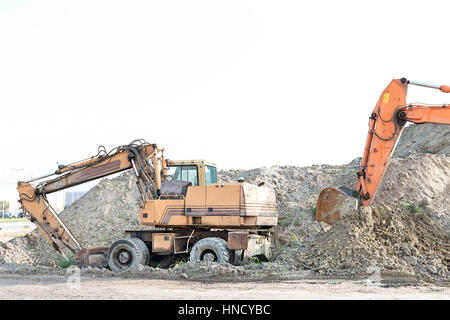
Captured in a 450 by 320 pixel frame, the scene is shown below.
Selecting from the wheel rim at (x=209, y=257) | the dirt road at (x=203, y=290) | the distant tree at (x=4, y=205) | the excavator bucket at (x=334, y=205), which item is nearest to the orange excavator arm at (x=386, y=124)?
the excavator bucket at (x=334, y=205)

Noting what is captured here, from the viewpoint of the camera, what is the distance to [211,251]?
1335 centimetres

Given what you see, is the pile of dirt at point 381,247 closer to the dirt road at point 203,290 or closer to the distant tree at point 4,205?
the dirt road at point 203,290

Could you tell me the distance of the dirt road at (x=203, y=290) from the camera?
949 cm

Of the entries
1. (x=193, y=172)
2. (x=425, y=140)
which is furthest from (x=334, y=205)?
(x=425, y=140)

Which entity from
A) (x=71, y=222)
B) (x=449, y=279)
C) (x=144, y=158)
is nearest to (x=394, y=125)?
(x=449, y=279)

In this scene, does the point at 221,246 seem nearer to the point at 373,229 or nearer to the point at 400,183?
the point at 373,229

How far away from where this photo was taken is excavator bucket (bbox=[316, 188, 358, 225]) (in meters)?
15.1

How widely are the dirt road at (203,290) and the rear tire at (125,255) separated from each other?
173cm

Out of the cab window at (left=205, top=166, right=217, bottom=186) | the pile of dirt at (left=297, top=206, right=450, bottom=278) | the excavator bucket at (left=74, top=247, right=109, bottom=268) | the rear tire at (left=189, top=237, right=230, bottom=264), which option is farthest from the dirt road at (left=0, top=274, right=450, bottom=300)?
the cab window at (left=205, top=166, right=217, bottom=186)

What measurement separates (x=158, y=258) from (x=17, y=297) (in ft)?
18.8

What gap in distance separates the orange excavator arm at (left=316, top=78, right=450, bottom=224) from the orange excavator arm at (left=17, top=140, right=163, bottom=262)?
19.6 feet

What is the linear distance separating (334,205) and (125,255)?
21.2 ft

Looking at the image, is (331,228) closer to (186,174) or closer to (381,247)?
(381,247)

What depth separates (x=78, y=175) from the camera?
15594 mm
